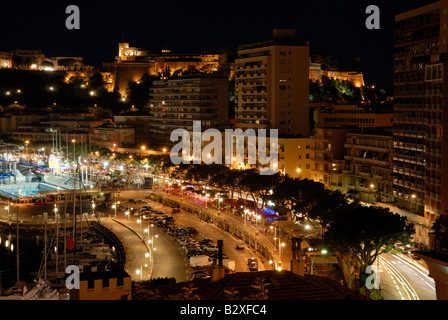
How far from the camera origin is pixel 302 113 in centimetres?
4672

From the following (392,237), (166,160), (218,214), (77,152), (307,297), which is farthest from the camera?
(77,152)

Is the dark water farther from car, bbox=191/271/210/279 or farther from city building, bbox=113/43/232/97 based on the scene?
city building, bbox=113/43/232/97

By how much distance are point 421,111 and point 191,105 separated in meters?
34.5

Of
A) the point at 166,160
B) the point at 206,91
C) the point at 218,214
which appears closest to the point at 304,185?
the point at 218,214

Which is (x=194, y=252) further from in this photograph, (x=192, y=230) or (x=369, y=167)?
A: (x=369, y=167)

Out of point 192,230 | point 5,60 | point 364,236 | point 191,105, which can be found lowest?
point 192,230

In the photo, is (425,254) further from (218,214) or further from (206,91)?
(206,91)

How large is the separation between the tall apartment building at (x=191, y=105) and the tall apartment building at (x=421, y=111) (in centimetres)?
2786

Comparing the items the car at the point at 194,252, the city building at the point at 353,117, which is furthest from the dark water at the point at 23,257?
the city building at the point at 353,117

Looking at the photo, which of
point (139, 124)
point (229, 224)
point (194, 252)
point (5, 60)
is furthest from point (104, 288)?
point (5, 60)

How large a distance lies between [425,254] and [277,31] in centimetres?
4149

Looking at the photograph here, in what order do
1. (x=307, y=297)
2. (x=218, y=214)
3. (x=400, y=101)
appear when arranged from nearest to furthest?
(x=307, y=297) → (x=400, y=101) → (x=218, y=214)

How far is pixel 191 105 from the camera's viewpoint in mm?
59625

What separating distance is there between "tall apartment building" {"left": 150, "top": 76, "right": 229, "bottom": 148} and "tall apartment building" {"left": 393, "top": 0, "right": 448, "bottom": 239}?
27861 mm
